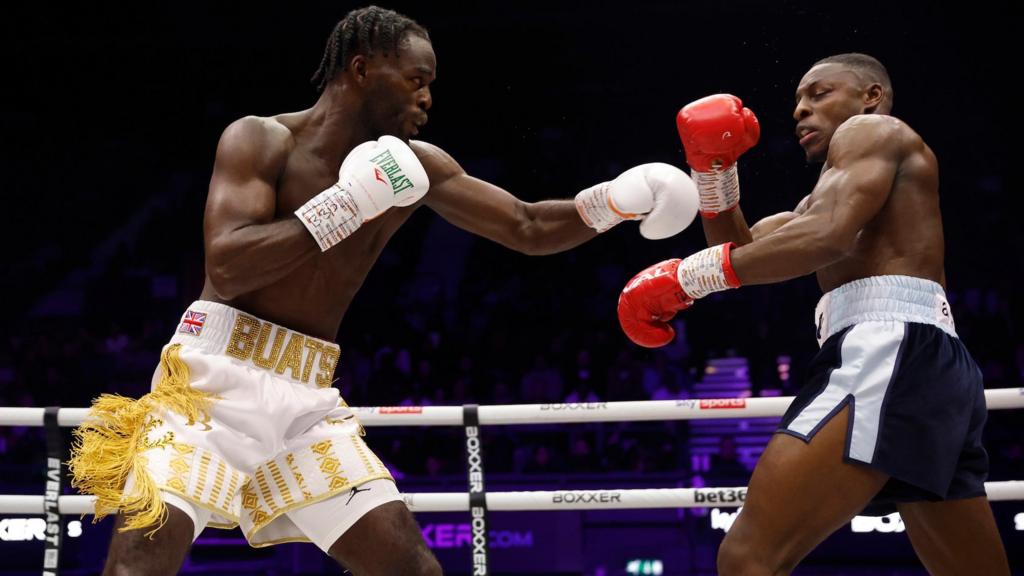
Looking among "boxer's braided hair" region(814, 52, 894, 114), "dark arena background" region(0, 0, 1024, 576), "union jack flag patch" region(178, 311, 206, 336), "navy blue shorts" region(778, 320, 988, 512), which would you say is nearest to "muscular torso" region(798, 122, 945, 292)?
"navy blue shorts" region(778, 320, 988, 512)

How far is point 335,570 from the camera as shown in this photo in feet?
17.3

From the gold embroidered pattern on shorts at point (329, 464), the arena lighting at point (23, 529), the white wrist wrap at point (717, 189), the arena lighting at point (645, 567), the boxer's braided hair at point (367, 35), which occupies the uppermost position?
the boxer's braided hair at point (367, 35)

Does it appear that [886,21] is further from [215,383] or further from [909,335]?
[215,383]

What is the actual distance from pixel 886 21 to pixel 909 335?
249 inches

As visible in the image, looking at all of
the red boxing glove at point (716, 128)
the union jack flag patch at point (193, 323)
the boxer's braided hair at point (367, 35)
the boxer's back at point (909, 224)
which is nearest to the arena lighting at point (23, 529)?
the union jack flag patch at point (193, 323)

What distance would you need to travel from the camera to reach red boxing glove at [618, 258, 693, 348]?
246 cm

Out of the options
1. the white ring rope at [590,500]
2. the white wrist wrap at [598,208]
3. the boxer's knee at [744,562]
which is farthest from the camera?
the white ring rope at [590,500]

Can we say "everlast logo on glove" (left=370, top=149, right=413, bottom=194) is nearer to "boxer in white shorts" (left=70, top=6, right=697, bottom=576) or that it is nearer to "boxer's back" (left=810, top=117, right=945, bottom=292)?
"boxer in white shorts" (left=70, top=6, right=697, bottom=576)

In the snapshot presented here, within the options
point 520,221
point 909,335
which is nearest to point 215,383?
point 520,221

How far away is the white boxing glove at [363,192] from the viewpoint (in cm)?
219

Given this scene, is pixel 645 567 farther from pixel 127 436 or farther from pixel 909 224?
pixel 127 436

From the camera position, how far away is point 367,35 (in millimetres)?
2547

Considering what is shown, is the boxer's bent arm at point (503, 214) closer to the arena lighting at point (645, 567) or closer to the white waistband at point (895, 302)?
the white waistband at point (895, 302)

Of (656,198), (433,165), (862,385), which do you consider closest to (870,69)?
(656,198)
